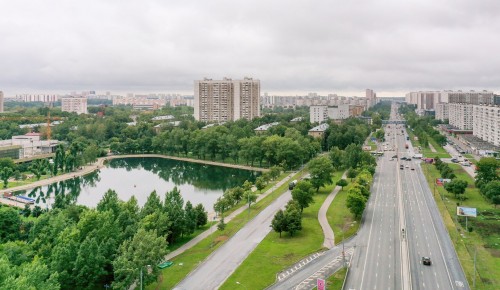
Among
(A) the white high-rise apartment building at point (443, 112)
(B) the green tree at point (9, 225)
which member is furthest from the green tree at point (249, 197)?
(A) the white high-rise apartment building at point (443, 112)

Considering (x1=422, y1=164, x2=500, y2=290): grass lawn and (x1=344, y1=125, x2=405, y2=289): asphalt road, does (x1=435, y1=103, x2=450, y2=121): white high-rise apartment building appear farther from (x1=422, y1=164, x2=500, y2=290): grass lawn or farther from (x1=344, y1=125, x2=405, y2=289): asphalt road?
(x1=344, y1=125, x2=405, y2=289): asphalt road

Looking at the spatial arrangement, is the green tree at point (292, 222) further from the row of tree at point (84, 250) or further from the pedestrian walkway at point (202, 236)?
the row of tree at point (84, 250)

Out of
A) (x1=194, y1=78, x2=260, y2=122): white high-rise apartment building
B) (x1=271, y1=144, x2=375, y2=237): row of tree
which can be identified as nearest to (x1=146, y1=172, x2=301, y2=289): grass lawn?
(x1=271, y1=144, x2=375, y2=237): row of tree

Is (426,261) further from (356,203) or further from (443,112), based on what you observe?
(443,112)

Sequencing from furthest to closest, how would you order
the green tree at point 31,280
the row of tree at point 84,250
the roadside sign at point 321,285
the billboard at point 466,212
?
1. the billboard at point 466,212
2. the roadside sign at point 321,285
3. the row of tree at point 84,250
4. the green tree at point 31,280

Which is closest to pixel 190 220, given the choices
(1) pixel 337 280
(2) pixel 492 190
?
(1) pixel 337 280

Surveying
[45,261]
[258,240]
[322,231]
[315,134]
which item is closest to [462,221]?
[322,231]
